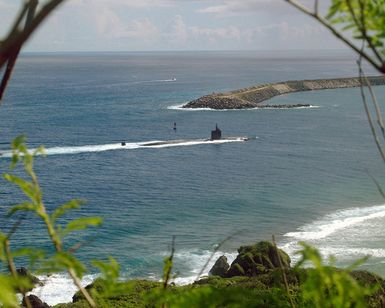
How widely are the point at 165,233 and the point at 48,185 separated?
1791 cm

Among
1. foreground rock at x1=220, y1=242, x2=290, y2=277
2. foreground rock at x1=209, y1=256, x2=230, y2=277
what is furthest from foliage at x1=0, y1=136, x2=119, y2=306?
foreground rock at x1=209, y1=256, x2=230, y2=277

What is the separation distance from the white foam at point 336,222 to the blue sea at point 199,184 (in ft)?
0.31

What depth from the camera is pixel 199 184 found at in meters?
56.5

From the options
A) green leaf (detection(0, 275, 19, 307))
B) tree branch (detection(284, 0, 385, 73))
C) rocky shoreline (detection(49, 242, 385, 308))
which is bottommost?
rocky shoreline (detection(49, 242, 385, 308))

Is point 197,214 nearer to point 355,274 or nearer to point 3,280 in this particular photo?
point 355,274

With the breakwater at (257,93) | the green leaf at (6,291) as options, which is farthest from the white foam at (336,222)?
the breakwater at (257,93)

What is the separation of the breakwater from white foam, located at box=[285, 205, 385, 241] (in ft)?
218

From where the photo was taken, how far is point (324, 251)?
39.2 metres

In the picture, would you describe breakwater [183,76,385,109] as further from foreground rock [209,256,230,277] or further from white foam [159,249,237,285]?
foreground rock [209,256,230,277]

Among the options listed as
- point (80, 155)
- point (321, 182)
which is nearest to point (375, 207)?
point (321, 182)

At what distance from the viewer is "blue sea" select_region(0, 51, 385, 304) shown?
40.2 m

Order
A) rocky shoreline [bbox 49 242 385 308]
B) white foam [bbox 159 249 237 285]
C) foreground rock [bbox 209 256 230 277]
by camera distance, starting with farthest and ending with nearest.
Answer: foreground rock [bbox 209 256 230 277]
white foam [bbox 159 249 237 285]
rocky shoreline [bbox 49 242 385 308]

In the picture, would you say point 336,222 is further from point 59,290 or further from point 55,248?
point 55,248

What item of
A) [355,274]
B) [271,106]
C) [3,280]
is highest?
[3,280]
